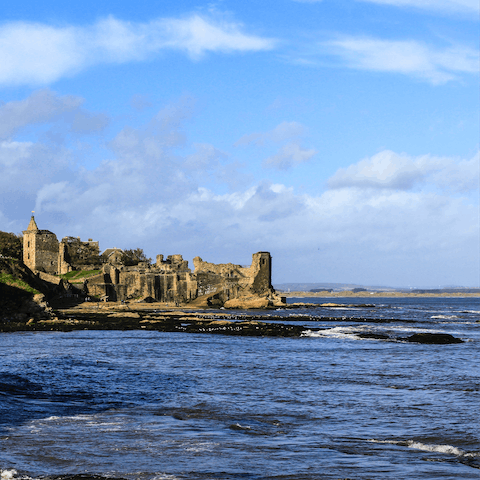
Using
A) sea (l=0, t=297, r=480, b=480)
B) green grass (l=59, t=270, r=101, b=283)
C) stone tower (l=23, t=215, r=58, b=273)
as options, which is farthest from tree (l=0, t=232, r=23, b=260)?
sea (l=0, t=297, r=480, b=480)

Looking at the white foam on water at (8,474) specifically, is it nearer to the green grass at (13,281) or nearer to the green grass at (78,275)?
the green grass at (13,281)

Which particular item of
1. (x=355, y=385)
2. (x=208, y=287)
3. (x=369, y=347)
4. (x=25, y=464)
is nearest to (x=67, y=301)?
(x=208, y=287)

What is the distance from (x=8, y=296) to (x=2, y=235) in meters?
56.1

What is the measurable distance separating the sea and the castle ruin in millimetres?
65342

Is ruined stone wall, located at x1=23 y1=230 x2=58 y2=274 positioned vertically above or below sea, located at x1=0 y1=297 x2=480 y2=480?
above

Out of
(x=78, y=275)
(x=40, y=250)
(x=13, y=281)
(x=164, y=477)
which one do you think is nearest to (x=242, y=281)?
(x=78, y=275)

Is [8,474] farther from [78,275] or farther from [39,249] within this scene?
[39,249]

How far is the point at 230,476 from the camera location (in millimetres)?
9266

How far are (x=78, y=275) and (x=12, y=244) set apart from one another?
14.6 metres

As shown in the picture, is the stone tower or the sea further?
the stone tower

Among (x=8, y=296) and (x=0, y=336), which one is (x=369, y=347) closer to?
(x=0, y=336)

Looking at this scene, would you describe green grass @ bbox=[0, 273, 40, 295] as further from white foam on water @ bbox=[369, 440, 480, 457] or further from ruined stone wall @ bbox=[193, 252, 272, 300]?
ruined stone wall @ bbox=[193, 252, 272, 300]

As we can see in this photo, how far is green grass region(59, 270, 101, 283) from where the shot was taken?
86900 mm

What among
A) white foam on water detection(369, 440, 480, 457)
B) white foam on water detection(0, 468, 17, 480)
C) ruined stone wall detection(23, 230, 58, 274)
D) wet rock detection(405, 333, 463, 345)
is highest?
ruined stone wall detection(23, 230, 58, 274)
